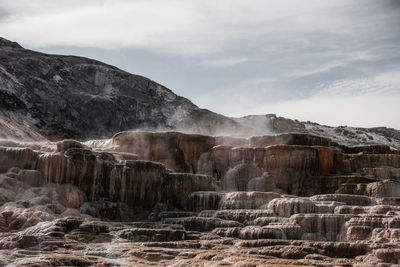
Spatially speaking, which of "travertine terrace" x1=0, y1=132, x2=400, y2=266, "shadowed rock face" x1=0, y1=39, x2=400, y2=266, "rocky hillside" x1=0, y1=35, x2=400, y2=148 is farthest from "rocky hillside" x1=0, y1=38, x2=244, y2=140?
"travertine terrace" x1=0, y1=132, x2=400, y2=266

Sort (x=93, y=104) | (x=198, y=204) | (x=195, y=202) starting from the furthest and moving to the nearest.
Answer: (x=93, y=104) → (x=195, y=202) → (x=198, y=204)

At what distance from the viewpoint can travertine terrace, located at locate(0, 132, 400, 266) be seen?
17.9m

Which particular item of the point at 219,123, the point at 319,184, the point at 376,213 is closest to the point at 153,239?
the point at 376,213

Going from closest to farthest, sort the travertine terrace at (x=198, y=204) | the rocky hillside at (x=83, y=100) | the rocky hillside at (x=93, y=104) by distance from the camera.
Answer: the travertine terrace at (x=198, y=204), the rocky hillside at (x=83, y=100), the rocky hillside at (x=93, y=104)

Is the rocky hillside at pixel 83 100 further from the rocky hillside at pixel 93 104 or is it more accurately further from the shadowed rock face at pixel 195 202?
the shadowed rock face at pixel 195 202

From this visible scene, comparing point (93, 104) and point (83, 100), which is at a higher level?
point (83, 100)

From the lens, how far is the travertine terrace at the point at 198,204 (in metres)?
17.9

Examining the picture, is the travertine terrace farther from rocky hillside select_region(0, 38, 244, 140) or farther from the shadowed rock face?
rocky hillside select_region(0, 38, 244, 140)

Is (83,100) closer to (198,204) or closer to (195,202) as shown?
(195,202)

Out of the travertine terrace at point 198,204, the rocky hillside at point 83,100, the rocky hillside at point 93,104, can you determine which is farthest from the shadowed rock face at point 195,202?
the rocky hillside at point 93,104

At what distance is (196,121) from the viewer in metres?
66.6

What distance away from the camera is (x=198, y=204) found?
90.7ft

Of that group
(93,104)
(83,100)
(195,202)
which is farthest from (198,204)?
(83,100)

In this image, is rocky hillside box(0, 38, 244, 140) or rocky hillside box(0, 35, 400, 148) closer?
rocky hillside box(0, 38, 244, 140)
